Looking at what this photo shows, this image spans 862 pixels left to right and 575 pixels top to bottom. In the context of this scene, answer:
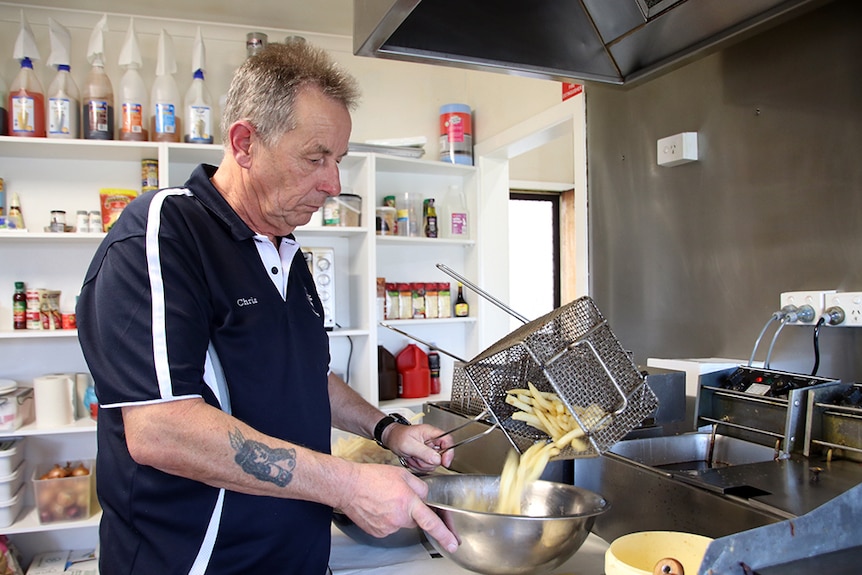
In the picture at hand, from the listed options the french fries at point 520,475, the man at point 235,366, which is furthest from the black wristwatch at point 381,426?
the french fries at point 520,475

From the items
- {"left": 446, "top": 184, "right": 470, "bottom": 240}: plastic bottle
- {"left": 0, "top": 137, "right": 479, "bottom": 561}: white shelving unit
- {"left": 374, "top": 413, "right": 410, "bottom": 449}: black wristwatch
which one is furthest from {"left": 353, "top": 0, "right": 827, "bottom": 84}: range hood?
{"left": 446, "top": 184, "right": 470, "bottom": 240}: plastic bottle

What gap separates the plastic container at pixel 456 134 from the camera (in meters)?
3.37

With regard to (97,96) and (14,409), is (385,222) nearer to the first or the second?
(97,96)

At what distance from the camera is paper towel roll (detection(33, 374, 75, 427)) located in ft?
8.78

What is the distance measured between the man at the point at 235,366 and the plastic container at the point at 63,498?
1.72 m

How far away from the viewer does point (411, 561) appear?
4.05 ft

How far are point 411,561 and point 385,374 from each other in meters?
2.02

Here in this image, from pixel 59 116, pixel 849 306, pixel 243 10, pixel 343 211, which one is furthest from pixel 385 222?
pixel 849 306

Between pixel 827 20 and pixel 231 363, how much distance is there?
159cm

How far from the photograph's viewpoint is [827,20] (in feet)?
5.18

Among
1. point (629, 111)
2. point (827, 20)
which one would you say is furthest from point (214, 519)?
point (629, 111)

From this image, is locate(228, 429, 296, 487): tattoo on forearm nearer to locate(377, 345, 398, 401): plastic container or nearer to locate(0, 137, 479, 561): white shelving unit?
locate(0, 137, 479, 561): white shelving unit

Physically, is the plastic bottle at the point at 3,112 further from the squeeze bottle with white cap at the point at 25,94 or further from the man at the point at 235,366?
the man at the point at 235,366

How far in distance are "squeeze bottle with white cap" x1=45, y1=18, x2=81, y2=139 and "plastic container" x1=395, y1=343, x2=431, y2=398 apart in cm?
180
